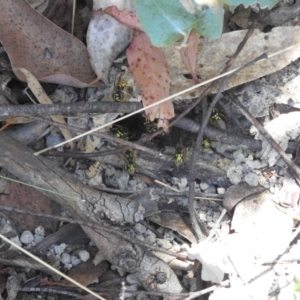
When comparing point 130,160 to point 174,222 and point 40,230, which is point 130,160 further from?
point 40,230

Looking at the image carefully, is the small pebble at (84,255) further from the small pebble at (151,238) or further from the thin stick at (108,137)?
the thin stick at (108,137)

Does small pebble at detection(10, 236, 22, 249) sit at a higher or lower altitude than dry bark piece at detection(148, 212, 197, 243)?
lower

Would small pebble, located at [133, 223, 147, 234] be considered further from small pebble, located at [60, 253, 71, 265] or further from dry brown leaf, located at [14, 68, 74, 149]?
dry brown leaf, located at [14, 68, 74, 149]

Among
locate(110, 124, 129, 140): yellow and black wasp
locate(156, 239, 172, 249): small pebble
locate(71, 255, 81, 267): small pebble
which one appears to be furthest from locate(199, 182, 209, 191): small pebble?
locate(71, 255, 81, 267): small pebble

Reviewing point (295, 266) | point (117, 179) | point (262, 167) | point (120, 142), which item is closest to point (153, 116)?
point (120, 142)

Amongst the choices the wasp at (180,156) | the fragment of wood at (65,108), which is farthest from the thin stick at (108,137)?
the wasp at (180,156)

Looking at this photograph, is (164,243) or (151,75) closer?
(151,75)

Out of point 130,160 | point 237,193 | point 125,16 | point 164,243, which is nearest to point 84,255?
point 164,243
